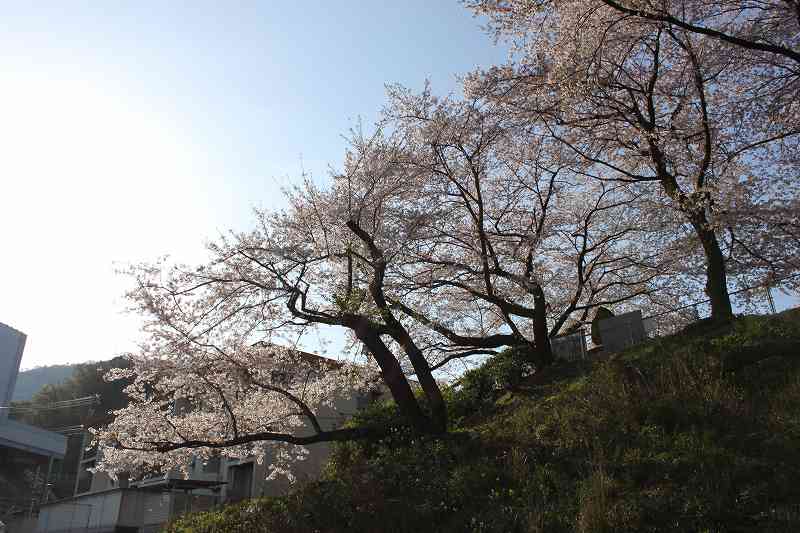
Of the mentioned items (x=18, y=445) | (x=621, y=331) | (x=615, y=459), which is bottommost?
(x=615, y=459)

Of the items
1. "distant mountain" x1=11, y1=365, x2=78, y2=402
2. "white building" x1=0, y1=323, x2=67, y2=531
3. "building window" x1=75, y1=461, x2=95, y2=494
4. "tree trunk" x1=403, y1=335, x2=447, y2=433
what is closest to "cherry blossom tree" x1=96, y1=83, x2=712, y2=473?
"tree trunk" x1=403, y1=335, x2=447, y2=433

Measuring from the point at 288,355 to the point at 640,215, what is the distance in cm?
1085

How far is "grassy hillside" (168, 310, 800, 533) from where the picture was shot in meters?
7.08

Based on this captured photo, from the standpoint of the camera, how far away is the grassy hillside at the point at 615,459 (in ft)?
23.2

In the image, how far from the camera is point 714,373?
34.1 ft

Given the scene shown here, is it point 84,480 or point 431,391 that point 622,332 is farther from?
point 84,480

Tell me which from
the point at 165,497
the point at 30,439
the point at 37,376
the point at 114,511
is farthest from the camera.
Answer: the point at 37,376

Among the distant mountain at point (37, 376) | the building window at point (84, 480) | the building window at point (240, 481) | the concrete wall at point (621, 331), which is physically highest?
the distant mountain at point (37, 376)

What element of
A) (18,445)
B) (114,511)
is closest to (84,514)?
(114,511)

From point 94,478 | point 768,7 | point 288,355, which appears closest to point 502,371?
point 288,355

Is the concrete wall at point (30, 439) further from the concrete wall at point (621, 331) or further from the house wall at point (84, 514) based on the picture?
the concrete wall at point (621, 331)

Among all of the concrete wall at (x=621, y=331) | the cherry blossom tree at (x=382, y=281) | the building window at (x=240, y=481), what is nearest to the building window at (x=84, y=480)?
the building window at (x=240, y=481)

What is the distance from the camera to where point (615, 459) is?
8.51 metres

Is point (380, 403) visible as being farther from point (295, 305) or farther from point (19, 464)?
point (19, 464)
